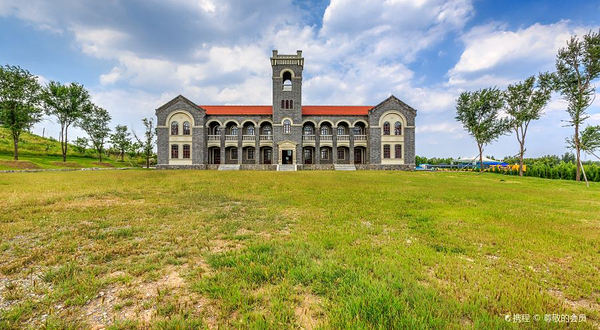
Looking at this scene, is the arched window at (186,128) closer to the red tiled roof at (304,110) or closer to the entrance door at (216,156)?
the red tiled roof at (304,110)

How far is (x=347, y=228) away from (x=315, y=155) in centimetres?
2988

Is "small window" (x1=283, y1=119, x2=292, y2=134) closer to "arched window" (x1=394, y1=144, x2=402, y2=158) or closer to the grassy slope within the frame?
"arched window" (x1=394, y1=144, x2=402, y2=158)

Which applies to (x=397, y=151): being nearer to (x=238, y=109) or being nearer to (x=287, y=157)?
(x=287, y=157)

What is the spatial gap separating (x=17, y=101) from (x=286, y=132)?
3855 cm

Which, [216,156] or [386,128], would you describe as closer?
[386,128]

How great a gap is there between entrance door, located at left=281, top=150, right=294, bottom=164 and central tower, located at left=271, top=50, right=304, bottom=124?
4.45m

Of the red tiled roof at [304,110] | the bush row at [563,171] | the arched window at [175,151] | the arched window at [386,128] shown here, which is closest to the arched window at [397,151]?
the arched window at [386,128]

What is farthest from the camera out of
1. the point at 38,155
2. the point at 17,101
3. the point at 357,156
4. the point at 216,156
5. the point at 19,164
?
the point at 38,155

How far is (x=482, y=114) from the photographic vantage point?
32.1m

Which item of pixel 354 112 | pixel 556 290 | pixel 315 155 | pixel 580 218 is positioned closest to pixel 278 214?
pixel 556 290

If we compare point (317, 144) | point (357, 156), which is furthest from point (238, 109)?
point (357, 156)

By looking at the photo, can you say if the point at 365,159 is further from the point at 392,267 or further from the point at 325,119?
the point at 392,267

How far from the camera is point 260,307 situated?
237cm

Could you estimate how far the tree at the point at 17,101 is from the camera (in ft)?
99.2
